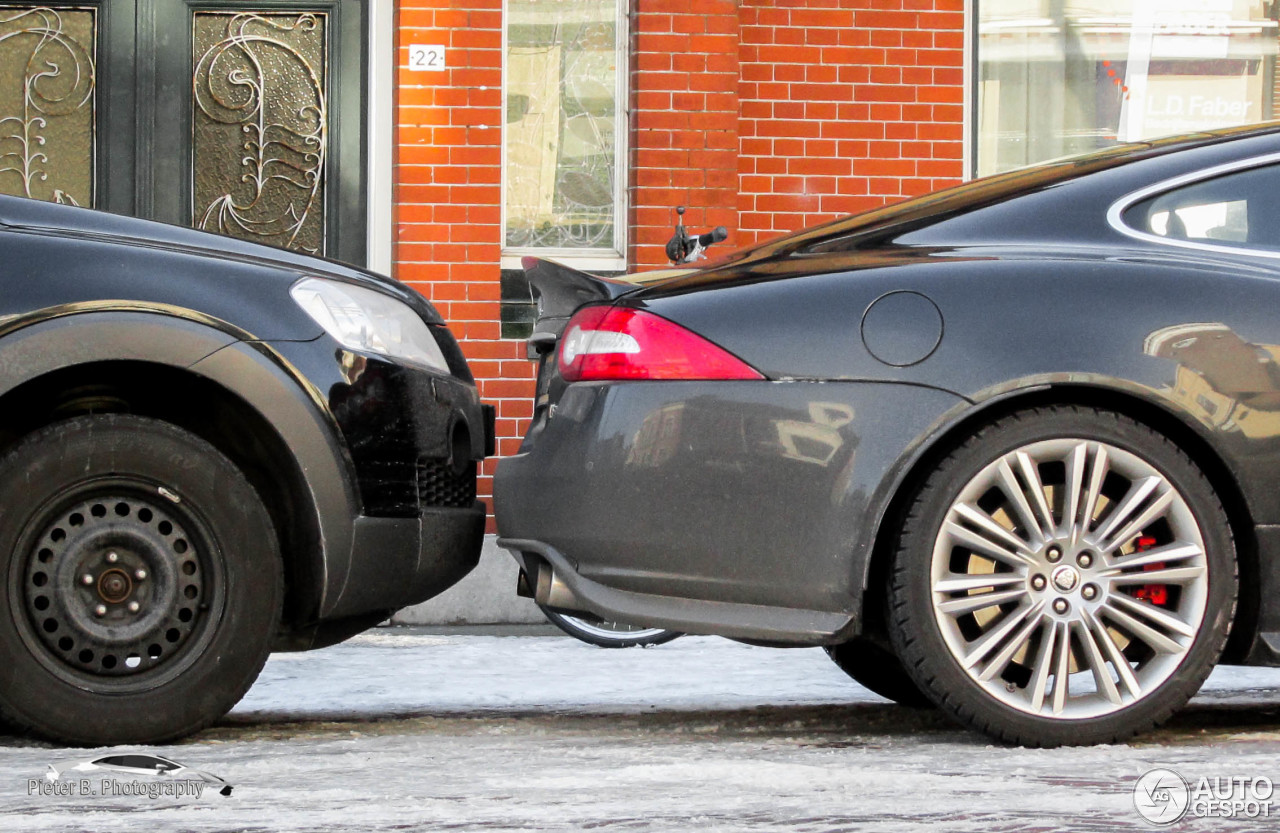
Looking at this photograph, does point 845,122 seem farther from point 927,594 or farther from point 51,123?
point 927,594

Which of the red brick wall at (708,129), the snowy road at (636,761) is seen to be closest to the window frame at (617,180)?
the red brick wall at (708,129)

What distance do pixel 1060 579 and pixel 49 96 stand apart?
6508 millimetres

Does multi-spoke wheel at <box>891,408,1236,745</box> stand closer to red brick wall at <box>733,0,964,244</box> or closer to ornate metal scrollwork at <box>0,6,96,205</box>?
red brick wall at <box>733,0,964,244</box>

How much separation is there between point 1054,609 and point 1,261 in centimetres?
257

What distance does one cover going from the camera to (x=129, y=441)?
171 inches

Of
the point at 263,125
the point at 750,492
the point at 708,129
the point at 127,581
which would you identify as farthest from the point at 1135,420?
the point at 263,125

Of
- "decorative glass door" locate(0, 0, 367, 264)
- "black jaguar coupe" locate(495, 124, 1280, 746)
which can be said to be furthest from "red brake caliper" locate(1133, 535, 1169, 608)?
"decorative glass door" locate(0, 0, 367, 264)

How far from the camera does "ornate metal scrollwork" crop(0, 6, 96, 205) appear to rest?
29.8ft

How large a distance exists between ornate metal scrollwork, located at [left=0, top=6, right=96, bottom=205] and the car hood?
472cm

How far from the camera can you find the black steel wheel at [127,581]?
14.1ft

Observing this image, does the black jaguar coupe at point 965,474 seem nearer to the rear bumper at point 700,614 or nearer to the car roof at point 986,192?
the rear bumper at point 700,614

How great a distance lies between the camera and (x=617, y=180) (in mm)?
9289

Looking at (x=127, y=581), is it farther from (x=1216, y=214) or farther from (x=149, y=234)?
(x=1216, y=214)

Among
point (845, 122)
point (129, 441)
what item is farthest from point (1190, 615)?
point (845, 122)
